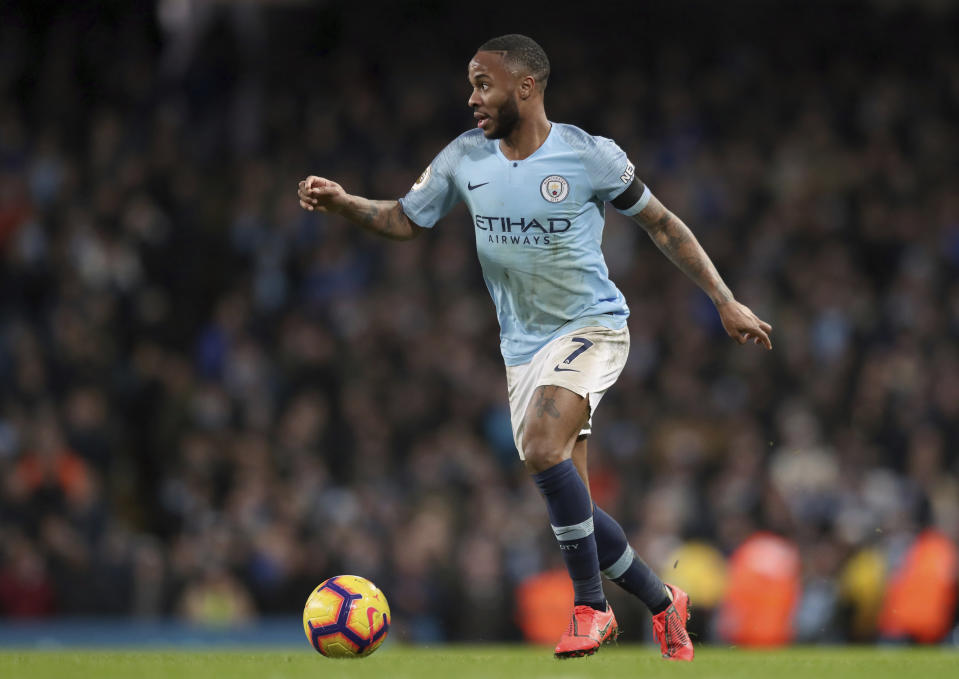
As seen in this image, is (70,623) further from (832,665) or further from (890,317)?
(890,317)

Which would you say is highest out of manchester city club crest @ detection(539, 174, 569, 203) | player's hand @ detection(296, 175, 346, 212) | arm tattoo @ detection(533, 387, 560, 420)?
manchester city club crest @ detection(539, 174, 569, 203)

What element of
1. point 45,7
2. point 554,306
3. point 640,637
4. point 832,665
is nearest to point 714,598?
point 640,637

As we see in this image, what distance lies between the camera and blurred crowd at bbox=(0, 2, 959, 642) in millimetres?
13211

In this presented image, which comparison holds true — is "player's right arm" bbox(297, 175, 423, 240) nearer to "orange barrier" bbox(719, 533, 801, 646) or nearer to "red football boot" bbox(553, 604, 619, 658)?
"red football boot" bbox(553, 604, 619, 658)

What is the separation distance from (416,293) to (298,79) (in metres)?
3.79

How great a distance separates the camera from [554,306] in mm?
6938

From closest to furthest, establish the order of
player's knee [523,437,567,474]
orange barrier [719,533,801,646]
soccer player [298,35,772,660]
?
player's knee [523,437,567,474]
soccer player [298,35,772,660]
orange barrier [719,533,801,646]

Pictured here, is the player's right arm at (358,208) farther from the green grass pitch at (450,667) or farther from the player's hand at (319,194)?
the green grass pitch at (450,667)

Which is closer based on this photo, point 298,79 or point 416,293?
point 416,293

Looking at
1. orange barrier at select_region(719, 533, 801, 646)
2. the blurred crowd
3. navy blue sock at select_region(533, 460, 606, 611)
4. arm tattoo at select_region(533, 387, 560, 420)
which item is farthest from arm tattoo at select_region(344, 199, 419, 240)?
the blurred crowd

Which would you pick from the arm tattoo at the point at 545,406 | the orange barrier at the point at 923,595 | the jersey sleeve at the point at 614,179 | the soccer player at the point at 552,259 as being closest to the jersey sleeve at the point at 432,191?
the soccer player at the point at 552,259

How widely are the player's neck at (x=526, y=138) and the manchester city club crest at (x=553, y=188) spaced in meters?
0.17

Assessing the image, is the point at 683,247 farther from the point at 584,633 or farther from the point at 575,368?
the point at 584,633

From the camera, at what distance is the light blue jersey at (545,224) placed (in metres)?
6.85
